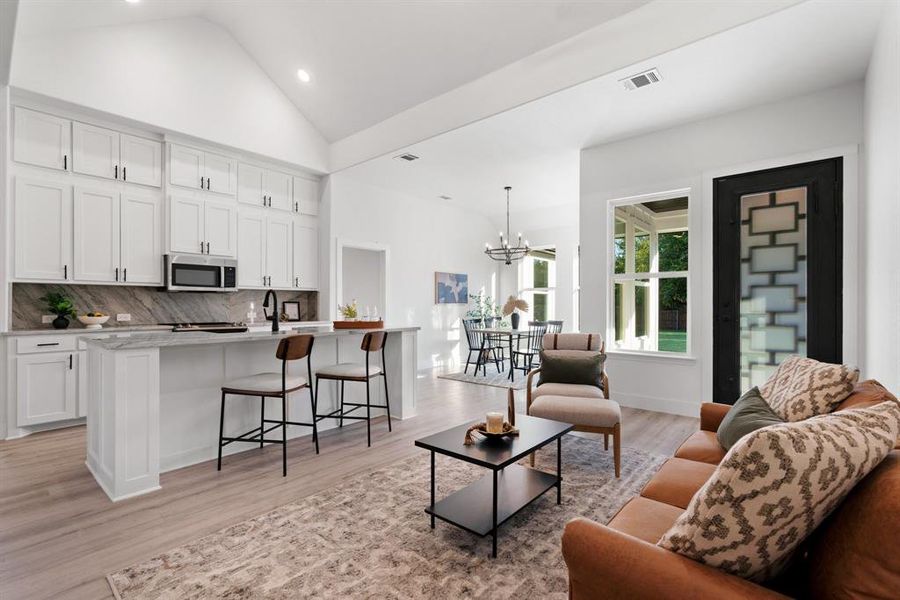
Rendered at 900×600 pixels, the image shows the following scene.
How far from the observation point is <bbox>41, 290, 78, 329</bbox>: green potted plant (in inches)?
167

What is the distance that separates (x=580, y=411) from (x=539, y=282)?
634 centimetres

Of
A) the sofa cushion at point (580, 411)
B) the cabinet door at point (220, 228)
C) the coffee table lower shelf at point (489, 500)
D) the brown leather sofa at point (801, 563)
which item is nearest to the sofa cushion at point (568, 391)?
the sofa cushion at point (580, 411)

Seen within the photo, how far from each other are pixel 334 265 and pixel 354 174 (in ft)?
4.51

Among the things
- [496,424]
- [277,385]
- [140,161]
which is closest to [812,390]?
[496,424]

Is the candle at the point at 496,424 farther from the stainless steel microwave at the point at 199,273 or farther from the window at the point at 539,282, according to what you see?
the window at the point at 539,282

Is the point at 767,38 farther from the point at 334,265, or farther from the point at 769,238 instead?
the point at 334,265

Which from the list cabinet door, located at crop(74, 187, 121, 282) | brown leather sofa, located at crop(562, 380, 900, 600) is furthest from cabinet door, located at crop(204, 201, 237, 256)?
brown leather sofa, located at crop(562, 380, 900, 600)

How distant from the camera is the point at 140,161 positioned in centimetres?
473

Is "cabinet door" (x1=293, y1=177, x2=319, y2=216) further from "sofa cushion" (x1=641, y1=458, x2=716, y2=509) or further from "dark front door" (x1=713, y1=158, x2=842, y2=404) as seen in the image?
Result: "sofa cushion" (x1=641, y1=458, x2=716, y2=509)

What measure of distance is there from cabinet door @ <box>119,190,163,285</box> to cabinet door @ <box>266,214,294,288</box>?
1248 millimetres

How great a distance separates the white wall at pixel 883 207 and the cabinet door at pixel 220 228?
19.5 feet

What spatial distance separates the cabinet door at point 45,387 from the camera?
3.91 metres

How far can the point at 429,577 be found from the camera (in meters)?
1.88

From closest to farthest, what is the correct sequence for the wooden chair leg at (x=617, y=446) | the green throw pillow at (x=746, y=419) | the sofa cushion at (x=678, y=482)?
the sofa cushion at (x=678, y=482), the green throw pillow at (x=746, y=419), the wooden chair leg at (x=617, y=446)
